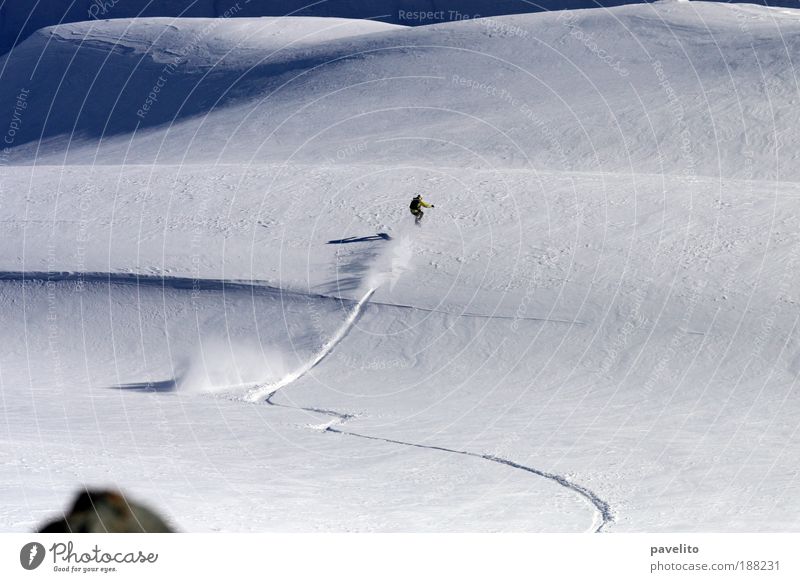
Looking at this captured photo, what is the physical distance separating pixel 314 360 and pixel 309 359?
122mm

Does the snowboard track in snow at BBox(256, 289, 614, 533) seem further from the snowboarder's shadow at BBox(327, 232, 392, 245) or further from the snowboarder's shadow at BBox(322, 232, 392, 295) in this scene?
the snowboarder's shadow at BBox(327, 232, 392, 245)

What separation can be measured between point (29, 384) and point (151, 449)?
20.9ft

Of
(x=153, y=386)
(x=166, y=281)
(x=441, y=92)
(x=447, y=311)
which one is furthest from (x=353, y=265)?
(x=441, y=92)

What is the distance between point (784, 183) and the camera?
29.7 metres

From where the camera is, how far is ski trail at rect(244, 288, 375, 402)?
2119 cm

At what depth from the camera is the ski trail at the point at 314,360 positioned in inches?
834

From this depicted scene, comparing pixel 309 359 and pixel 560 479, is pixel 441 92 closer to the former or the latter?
pixel 309 359

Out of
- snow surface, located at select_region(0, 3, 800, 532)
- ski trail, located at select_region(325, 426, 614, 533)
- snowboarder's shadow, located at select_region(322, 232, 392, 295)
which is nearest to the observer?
ski trail, located at select_region(325, 426, 614, 533)

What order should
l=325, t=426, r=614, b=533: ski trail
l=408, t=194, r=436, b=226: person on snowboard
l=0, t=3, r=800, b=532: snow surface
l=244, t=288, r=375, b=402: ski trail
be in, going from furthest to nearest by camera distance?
l=408, t=194, r=436, b=226: person on snowboard < l=244, t=288, r=375, b=402: ski trail < l=0, t=3, r=800, b=532: snow surface < l=325, t=426, r=614, b=533: ski trail

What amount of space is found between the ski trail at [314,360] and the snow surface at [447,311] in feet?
0.23

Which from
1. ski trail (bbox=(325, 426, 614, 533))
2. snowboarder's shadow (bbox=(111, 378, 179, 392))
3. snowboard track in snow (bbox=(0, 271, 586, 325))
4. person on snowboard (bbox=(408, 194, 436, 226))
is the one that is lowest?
ski trail (bbox=(325, 426, 614, 533))

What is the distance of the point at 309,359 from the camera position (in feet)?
74.5

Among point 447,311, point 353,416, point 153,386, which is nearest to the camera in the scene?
point 353,416


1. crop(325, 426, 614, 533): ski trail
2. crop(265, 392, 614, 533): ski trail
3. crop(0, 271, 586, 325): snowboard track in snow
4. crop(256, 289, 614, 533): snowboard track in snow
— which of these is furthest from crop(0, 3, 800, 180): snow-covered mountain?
crop(325, 426, 614, 533): ski trail
